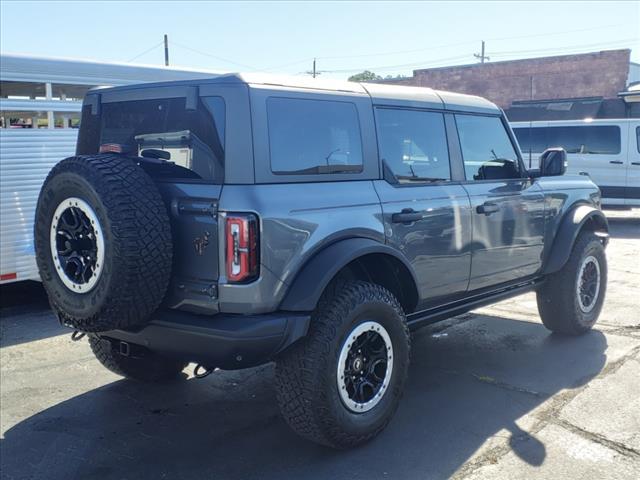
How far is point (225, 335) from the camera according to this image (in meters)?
3.14

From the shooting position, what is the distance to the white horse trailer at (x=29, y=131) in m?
6.14

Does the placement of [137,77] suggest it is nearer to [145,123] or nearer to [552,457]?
[145,123]

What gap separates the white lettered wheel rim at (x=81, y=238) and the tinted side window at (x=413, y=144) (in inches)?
68.2

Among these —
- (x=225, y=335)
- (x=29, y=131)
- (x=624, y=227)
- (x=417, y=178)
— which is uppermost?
(x=29, y=131)

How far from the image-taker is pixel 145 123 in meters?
3.83

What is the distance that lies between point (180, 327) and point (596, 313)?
4.13 meters

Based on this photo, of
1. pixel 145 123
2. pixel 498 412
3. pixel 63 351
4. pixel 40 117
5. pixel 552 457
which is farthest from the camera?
pixel 40 117

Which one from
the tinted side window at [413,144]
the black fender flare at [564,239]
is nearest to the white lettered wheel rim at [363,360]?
the tinted side window at [413,144]

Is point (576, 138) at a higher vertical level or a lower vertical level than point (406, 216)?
higher

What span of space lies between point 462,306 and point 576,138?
11.3m

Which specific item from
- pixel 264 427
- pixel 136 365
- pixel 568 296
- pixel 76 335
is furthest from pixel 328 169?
pixel 568 296

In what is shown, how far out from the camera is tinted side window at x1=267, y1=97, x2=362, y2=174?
3.41 m

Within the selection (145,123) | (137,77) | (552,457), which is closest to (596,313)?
(552,457)

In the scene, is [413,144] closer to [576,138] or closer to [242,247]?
[242,247]
